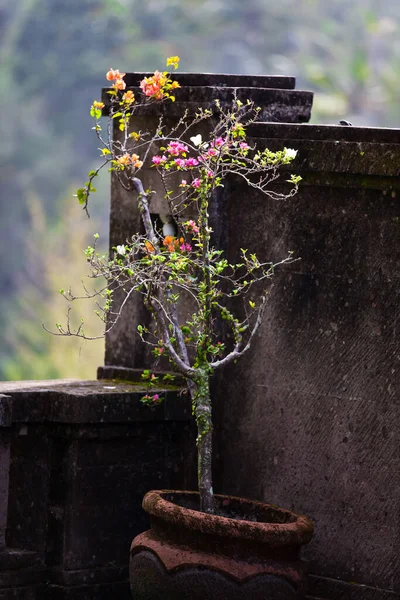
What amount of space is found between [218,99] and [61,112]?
32.0 m

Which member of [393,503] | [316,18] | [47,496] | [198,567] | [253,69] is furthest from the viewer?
[316,18]

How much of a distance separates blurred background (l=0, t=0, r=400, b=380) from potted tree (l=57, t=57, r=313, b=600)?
93.5 feet

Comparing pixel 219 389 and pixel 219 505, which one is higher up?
pixel 219 389

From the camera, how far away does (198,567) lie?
12.5 ft

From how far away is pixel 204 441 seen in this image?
4094 mm

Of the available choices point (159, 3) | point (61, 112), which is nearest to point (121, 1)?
point (159, 3)

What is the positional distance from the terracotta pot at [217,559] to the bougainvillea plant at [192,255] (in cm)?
22

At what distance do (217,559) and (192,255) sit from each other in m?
1.29

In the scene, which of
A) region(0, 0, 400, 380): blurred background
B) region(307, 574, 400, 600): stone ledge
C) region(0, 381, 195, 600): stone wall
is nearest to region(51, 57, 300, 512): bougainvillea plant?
region(0, 381, 195, 600): stone wall

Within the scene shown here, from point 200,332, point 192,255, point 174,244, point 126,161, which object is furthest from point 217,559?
point 126,161

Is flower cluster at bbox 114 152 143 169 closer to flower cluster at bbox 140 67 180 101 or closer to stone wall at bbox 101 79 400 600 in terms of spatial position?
flower cluster at bbox 140 67 180 101

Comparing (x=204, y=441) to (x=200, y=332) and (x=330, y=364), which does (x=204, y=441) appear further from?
(x=330, y=364)

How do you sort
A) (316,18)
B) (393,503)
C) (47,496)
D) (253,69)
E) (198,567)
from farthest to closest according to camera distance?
(316,18) → (253,69) → (47,496) → (393,503) → (198,567)

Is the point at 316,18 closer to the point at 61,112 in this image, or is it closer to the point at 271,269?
the point at 61,112
